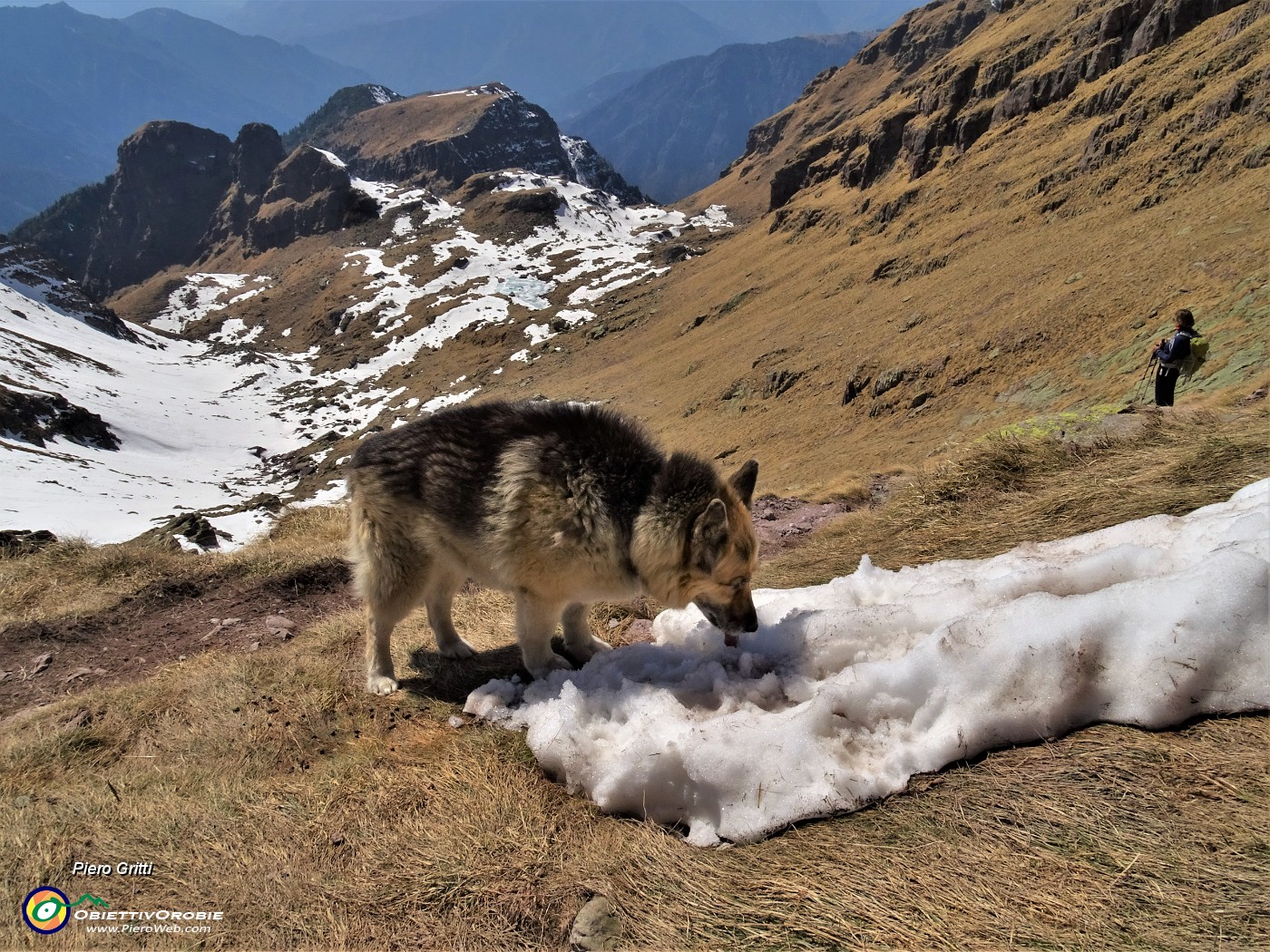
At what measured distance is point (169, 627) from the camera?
312 inches

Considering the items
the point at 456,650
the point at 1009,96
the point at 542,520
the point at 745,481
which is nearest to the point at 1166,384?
the point at 745,481

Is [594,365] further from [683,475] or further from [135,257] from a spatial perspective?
[135,257]

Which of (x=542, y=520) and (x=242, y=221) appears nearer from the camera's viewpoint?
(x=542, y=520)

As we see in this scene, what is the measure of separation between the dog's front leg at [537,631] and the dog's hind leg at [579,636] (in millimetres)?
374

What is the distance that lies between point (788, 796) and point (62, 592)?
1058 centimetres

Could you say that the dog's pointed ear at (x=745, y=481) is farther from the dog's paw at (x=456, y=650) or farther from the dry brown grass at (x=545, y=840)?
the dog's paw at (x=456, y=650)

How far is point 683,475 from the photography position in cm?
462

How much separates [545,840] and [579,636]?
2.18 m

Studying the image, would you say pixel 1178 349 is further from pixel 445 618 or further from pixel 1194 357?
pixel 445 618

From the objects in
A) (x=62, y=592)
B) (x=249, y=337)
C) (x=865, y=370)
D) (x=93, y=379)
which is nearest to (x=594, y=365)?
(x=865, y=370)

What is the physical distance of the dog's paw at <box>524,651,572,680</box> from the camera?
16.3ft

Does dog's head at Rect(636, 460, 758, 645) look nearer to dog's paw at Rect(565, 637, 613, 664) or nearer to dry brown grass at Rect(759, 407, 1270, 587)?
dog's paw at Rect(565, 637, 613, 664)

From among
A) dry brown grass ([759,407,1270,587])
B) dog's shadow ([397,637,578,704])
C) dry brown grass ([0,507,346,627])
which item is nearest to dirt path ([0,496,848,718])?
dry brown grass ([0,507,346,627])

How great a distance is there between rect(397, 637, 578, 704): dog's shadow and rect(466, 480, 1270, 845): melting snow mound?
0.68 metres
